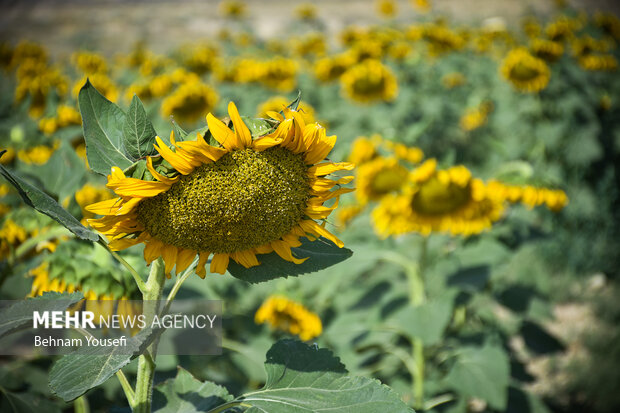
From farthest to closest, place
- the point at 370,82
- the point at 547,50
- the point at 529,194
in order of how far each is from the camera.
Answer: the point at 547,50 < the point at 370,82 < the point at 529,194

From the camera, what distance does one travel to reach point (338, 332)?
1800mm

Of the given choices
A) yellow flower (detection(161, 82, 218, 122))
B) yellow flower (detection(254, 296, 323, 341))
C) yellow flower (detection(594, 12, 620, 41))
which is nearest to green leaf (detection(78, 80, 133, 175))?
yellow flower (detection(254, 296, 323, 341))

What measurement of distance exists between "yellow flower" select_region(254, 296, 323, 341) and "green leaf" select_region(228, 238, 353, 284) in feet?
3.96

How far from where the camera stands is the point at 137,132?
25.5 inches

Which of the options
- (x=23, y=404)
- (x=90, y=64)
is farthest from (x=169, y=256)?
(x=90, y=64)

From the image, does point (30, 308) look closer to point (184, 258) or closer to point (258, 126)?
point (184, 258)

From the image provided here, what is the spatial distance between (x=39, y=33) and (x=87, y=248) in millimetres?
13639

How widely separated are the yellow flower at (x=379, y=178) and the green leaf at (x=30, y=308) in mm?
1414

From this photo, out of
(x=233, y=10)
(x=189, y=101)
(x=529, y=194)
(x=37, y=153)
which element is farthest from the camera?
(x=233, y=10)

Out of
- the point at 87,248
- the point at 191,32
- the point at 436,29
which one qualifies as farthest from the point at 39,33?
the point at 87,248

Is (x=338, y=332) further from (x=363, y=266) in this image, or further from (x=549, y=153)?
(x=549, y=153)

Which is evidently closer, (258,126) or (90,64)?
(258,126)

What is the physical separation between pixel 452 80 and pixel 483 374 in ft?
14.8

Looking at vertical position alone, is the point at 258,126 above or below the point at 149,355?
above
